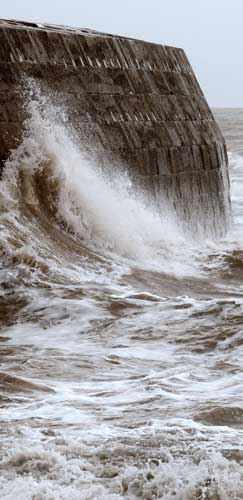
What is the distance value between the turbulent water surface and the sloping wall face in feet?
1.01

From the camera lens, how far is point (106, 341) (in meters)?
6.33

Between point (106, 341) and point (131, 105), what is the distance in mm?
5469

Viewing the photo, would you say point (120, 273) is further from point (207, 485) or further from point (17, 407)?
point (207, 485)

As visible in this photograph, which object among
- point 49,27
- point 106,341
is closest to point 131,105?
point 49,27

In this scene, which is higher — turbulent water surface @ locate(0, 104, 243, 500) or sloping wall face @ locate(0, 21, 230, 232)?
sloping wall face @ locate(0, 21, 230, 232)

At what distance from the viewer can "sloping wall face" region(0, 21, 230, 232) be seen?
9.82m

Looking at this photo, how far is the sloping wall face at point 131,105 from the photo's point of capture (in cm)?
982

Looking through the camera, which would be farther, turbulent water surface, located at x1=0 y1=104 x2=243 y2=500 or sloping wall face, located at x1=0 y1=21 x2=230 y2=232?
sloping wall face, located at x1=0 y1=21 x2=230 y2=232

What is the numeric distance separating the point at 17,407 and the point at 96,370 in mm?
887

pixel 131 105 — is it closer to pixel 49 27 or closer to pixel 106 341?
pixel 49 27

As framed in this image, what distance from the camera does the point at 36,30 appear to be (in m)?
10.1

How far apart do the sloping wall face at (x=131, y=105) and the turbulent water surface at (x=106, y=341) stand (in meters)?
0.31

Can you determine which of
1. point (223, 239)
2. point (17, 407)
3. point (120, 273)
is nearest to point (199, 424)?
point (17, 407)

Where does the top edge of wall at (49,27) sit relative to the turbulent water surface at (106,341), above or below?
above
